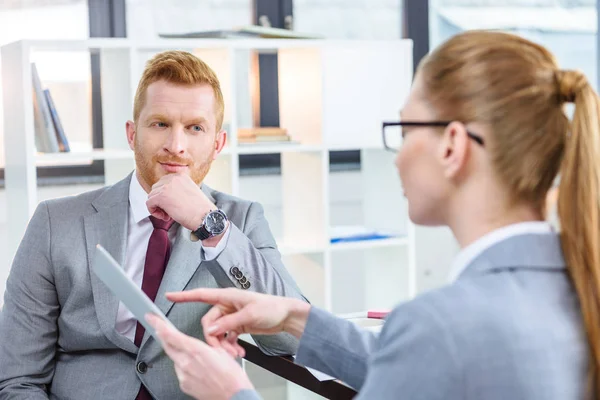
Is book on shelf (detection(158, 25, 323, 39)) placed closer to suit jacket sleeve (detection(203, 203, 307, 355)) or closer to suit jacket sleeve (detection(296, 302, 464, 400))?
suit jacket sleeve (detection(203, 203, 307, 355))

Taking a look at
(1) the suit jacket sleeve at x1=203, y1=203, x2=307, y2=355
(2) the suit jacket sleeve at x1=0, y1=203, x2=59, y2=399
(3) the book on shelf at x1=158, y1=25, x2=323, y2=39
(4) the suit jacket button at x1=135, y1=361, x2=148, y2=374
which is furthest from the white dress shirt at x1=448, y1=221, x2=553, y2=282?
(3) the book on shelf at x1=158, y1=25, x2=323, y2=39

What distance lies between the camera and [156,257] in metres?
2.12

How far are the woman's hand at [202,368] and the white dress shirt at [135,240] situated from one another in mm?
780

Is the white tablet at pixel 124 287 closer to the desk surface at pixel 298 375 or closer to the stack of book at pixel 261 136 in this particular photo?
the desk surface at pixel 298 375

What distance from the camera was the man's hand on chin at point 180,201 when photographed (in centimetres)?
203

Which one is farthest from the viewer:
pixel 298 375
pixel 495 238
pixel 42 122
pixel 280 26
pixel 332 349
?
pixel 280 26

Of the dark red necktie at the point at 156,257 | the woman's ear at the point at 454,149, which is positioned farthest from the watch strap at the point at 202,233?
the woman's ear at the point at 454,149

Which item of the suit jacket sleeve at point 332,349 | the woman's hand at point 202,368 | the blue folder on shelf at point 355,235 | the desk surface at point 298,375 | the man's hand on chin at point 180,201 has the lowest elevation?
the blue folder on shelf at point 355,235

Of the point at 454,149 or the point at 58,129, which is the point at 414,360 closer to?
the point at 454,149

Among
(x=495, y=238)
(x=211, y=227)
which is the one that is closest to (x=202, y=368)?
(x=495, y=238)

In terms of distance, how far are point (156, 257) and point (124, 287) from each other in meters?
0.79

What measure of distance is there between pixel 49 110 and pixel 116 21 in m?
1.10

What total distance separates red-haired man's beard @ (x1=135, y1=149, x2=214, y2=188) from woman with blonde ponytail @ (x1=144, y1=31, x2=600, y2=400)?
3.01 ft

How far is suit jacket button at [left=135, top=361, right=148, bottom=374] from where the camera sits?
6.61 ft
